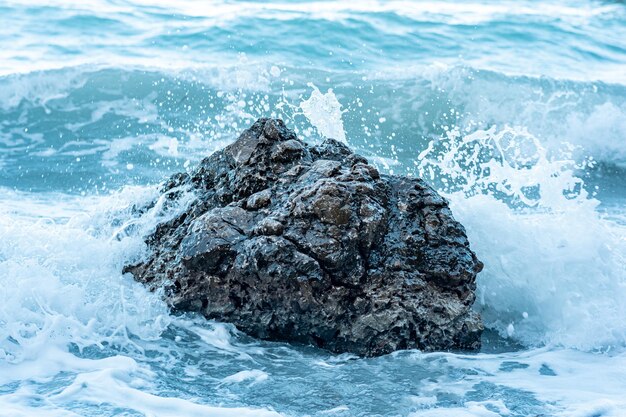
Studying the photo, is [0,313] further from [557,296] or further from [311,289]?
[557,296]

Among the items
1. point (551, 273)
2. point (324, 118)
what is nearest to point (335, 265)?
point (551, 273)

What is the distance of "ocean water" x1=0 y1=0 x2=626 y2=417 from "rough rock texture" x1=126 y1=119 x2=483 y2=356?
0.36 ft

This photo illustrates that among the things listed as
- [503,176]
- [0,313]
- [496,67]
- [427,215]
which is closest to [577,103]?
[496,67]

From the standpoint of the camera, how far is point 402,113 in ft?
32.0

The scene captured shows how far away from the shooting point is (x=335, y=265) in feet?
13.0

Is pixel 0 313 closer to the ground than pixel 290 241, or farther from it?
closer to the ground

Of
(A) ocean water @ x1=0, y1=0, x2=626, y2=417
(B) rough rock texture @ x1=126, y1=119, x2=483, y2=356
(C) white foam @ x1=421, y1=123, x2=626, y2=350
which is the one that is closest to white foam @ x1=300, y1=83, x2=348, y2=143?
(A) ocean water @ x1=0, y1=0, x2=626, y2=417

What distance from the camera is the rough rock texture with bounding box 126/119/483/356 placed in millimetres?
3988

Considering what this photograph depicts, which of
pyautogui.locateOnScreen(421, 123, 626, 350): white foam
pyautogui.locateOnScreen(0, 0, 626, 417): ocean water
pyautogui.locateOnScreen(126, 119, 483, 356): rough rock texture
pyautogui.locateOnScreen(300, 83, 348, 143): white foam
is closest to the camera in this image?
pyautogui.locateOnScreen(0, 0, 626, 417): ocean water

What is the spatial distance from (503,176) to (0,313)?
3249mm

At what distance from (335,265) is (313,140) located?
437 centimetres

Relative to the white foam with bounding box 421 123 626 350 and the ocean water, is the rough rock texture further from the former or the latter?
the white foam with bounding box 421 123 626 350

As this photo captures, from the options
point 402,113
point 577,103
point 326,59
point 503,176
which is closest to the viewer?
point 503,176

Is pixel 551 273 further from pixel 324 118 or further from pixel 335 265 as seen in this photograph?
pixel 324 118
